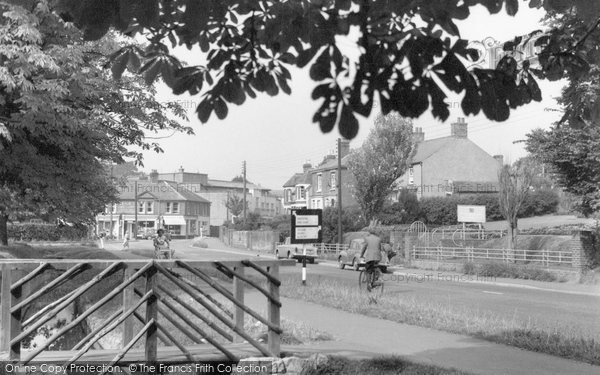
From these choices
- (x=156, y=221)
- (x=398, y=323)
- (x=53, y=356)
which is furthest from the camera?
(x=156, y=221)

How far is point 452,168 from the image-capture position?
60.5 m

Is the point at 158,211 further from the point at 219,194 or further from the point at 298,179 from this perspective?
the point at 219,194

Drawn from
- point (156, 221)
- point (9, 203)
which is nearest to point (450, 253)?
point (9, 203)

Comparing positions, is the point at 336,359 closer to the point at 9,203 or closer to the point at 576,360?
the point at 576,360

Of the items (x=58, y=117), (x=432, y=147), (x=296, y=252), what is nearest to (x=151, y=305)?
(x=58, y=117)

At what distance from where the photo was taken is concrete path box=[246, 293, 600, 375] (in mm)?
6965

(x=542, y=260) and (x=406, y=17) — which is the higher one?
(x=406, y=17)

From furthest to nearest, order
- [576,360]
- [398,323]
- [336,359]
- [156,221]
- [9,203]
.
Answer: [156,221] → [9,203] → [398,323] → [576,360] → [336,359]

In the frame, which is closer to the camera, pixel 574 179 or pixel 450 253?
pixel 574 179

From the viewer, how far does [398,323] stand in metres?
10.5

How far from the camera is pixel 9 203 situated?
645 inches

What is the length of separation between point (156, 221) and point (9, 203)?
85765mm

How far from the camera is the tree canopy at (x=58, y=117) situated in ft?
36.6

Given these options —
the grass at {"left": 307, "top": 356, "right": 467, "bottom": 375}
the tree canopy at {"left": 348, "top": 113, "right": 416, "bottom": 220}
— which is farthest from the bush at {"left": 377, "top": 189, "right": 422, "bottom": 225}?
the grass at {"left": 307, "top": 356, "right": 467, "bottom": 375}
